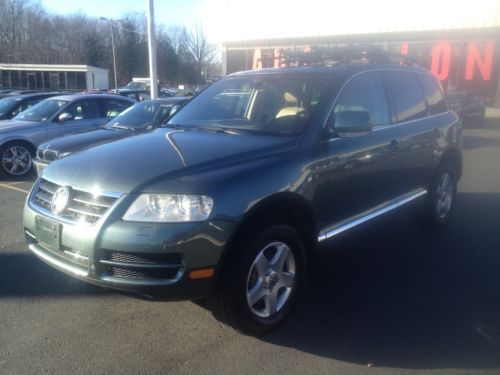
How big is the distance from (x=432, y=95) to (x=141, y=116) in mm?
5353

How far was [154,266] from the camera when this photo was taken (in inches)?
110

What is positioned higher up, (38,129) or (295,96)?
(295,96)

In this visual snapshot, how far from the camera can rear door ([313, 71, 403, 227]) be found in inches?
146

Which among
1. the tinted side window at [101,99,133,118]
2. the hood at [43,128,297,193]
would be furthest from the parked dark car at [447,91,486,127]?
the hood at [43,128,297,193]

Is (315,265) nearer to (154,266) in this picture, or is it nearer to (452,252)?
(452,252)

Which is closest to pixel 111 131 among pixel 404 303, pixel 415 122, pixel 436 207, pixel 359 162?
pixel 415 122

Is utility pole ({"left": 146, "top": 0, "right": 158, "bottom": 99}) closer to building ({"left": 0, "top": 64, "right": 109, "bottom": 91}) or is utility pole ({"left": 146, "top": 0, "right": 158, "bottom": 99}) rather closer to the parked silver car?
the parked silver car

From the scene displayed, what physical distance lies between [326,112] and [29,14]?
8965 cm

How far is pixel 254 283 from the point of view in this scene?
10.7 feet

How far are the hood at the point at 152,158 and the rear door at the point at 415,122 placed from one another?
1690mm

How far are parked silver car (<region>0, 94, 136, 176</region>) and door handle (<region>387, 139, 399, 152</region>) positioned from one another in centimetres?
687

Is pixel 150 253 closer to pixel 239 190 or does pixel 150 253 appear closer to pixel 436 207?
pixel 239 190

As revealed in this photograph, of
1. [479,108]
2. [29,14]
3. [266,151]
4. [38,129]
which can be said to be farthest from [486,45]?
[29,14]

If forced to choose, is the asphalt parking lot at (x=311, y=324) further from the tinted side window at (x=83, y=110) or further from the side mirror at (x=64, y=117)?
the tinted side window at (x=83, y=110)
